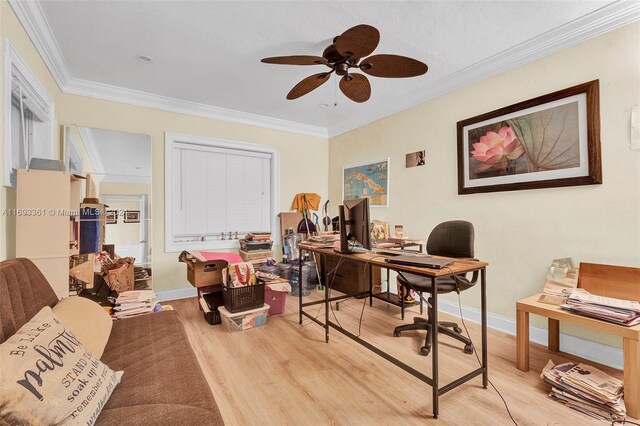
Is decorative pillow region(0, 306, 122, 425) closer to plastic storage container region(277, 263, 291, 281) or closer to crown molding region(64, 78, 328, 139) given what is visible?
plastic storage container region(277, 263, 291, 281)

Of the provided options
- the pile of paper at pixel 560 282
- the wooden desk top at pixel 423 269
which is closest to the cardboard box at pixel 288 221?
the wooden desk top at pixel 423 269

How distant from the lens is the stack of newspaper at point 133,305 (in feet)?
6.68

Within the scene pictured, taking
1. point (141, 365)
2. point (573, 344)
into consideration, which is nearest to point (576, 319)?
point (573, 344)

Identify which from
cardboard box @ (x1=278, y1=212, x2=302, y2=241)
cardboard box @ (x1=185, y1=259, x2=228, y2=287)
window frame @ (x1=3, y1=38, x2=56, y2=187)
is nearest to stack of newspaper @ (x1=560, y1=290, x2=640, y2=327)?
cardboard box @ (x1=185, y1=259, x2=228, y2=287)

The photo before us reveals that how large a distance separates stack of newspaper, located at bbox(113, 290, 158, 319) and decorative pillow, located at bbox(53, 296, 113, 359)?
0.48m

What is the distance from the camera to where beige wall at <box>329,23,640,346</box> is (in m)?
2.04

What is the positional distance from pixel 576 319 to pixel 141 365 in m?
2.51

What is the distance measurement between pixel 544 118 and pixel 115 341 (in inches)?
137

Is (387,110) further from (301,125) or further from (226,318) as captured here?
(226,318)

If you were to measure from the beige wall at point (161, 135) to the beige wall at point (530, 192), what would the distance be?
1.51 meters

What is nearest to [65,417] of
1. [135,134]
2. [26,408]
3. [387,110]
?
[26,408]

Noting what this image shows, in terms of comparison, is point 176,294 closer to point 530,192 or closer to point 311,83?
point 311,83

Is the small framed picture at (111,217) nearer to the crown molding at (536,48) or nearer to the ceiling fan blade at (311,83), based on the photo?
the ceiling fan blade at (311,83)

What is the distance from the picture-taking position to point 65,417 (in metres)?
0.84
